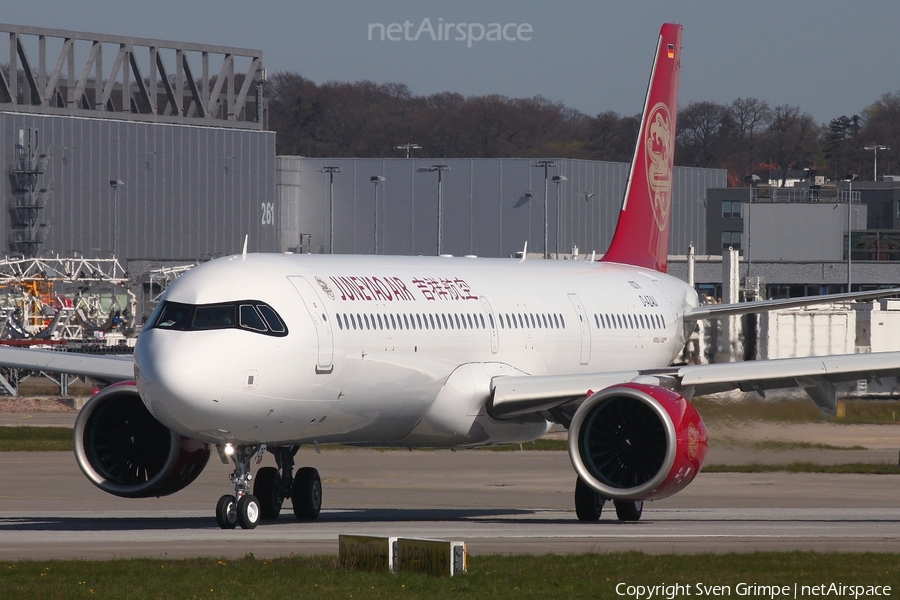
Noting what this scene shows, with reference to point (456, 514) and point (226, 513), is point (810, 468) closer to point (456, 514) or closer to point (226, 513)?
point (456, 514)

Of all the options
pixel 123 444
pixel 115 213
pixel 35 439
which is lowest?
pixel 35 439

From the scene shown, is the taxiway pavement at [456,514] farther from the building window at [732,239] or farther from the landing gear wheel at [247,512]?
the building window at [732,239]

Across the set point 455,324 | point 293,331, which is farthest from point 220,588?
point 455,324

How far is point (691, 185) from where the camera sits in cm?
11688

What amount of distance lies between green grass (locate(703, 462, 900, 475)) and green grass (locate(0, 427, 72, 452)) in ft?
64.7

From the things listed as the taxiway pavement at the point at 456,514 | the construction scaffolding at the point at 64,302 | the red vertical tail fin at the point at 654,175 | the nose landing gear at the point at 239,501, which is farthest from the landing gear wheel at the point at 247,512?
the construction scaffolding at the point at 64,302

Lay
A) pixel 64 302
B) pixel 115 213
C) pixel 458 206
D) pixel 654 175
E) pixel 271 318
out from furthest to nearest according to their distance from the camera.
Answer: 1. pixel 458 206
2. pixel 115 213
3. pixel 64 302
4. pixel 654 175
5. pixel 271 318

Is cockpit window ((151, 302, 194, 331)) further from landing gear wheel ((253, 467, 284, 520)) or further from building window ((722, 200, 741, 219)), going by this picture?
building window ((722, 200, 741, 219))

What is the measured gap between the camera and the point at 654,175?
36.0 m

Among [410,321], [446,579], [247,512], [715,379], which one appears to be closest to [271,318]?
[247,512]

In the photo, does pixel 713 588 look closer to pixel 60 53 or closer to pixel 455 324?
pixel 455 324

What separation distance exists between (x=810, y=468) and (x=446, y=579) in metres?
25.8

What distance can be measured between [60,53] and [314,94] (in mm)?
71160

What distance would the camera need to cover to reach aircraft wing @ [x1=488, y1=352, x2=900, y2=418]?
23.8m
